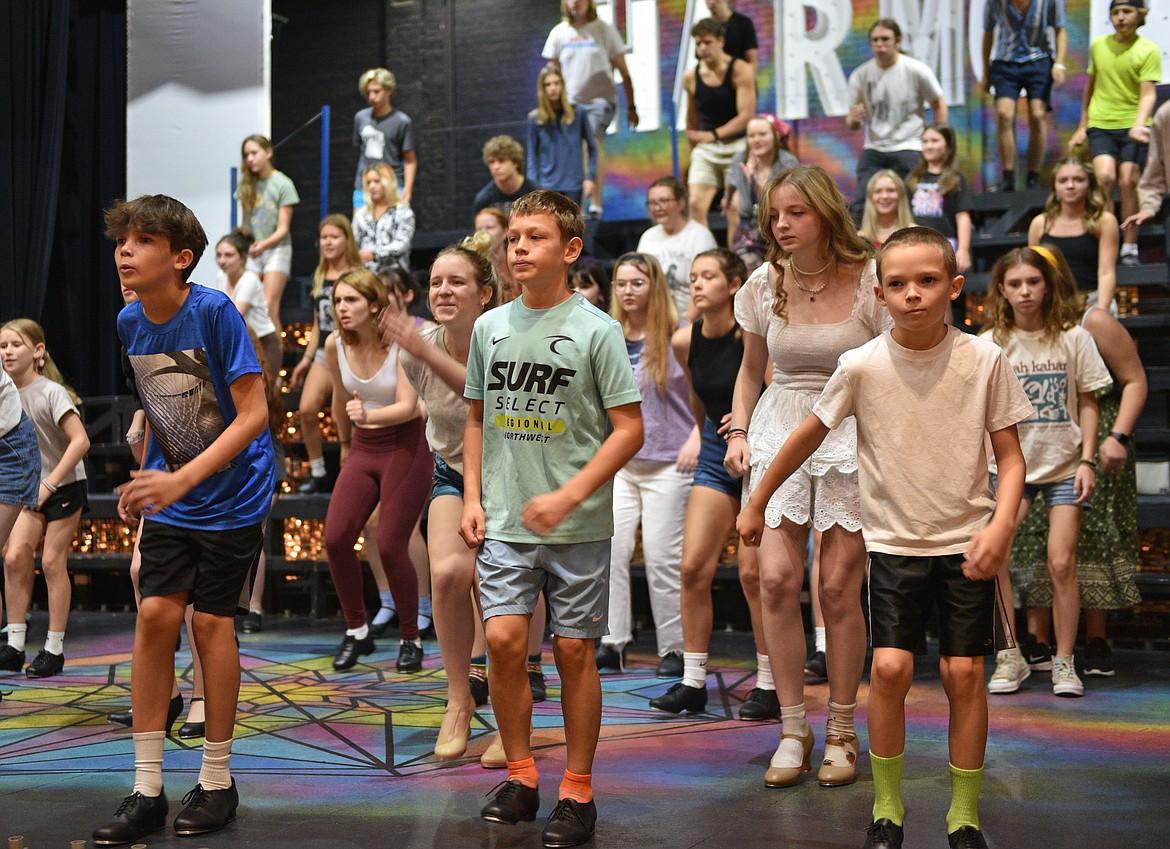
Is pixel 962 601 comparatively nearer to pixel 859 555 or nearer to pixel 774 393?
pixel 859 555

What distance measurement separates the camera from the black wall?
41.0 feet

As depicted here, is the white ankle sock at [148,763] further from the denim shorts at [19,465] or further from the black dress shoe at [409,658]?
the denim shorts at [19,465]

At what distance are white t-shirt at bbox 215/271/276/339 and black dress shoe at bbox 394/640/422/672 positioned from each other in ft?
10.9

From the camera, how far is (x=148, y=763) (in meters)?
3.16

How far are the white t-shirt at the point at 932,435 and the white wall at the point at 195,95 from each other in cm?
829

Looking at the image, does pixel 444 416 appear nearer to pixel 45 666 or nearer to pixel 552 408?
pixel 552 408

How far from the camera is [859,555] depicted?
353 cm

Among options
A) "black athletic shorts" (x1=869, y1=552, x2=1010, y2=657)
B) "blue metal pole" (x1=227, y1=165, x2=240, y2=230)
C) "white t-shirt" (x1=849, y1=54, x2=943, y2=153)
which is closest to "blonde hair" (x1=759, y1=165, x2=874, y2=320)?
"black athletic shorts" (x1=869, y1=552, x2=1010, y2=657)

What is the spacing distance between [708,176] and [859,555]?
5.53 metres

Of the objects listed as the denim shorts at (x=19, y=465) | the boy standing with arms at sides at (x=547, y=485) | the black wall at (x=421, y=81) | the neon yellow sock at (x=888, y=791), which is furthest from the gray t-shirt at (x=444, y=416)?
the black wall at (x=421, y=81)

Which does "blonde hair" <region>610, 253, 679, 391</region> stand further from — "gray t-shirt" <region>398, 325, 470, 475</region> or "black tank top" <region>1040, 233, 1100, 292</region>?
"black tank top" <region>1040, 233, 1100, 292</region>

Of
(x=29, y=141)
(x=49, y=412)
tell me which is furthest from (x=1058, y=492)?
(x=29, y=141)

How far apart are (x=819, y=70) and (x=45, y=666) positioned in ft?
26.3

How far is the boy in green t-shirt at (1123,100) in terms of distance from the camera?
26.2 feet
